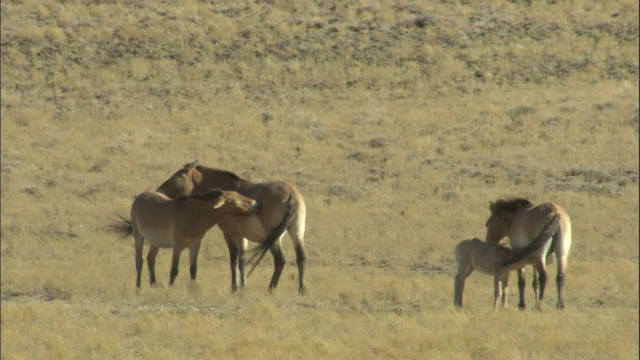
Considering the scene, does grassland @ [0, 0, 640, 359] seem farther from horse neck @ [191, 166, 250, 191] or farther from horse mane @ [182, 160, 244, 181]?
horse mane @ [182, 160, 244, 181]

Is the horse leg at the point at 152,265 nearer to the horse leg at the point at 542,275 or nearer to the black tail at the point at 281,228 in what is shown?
the black tail at the point at 281,228

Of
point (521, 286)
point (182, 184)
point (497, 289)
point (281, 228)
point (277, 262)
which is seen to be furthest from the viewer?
point (182, 184)

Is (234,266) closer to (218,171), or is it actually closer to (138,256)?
(138,256)

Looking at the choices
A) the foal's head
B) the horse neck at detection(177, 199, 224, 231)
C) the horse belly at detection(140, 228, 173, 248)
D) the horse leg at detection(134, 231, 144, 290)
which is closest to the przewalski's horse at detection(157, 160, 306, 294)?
the horse neck at detection(177, 199, 224, 231)

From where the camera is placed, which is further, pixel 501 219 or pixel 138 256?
pixel 138 256

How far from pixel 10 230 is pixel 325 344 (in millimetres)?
11852

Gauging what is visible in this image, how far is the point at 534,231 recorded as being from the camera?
49.5 feet

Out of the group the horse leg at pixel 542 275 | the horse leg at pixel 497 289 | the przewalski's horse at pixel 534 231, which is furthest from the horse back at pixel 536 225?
the horse leg at pixel 497 289

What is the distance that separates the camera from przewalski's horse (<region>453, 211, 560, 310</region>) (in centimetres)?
1455

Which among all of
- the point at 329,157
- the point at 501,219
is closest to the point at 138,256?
the point at 501,219

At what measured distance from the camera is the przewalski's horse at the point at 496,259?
14.6 meters

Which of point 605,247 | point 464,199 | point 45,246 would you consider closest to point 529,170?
point 464,199

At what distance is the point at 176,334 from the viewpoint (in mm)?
12852

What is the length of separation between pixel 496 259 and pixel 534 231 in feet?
2.80
